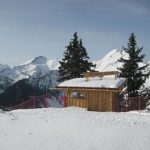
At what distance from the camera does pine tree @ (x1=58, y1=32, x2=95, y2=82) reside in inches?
1193

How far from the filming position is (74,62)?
3008cm

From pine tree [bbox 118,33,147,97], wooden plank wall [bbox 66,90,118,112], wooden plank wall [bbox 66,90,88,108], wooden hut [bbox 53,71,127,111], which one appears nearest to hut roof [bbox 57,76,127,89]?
wooden hut [bbox 53,71,127,111]

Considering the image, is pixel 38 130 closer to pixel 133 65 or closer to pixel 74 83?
pixel 74 83

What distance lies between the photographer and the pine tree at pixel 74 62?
3031cm

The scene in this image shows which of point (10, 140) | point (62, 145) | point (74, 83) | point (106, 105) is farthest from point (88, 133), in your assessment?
point (74, 83)

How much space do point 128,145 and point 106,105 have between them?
10.7m

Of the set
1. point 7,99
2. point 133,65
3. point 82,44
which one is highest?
point 82,44

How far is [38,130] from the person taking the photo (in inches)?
431

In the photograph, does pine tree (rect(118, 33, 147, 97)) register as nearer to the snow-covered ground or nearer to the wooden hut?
the wooden hut

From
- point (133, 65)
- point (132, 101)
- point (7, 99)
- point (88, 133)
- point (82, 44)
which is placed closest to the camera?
point (88, 133)

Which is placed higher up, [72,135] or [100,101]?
[100,101]

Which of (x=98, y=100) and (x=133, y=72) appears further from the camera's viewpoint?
(x=133, y=72)

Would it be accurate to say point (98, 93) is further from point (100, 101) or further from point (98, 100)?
point (100, 101)

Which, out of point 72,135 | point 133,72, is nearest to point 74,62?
point 133,72
